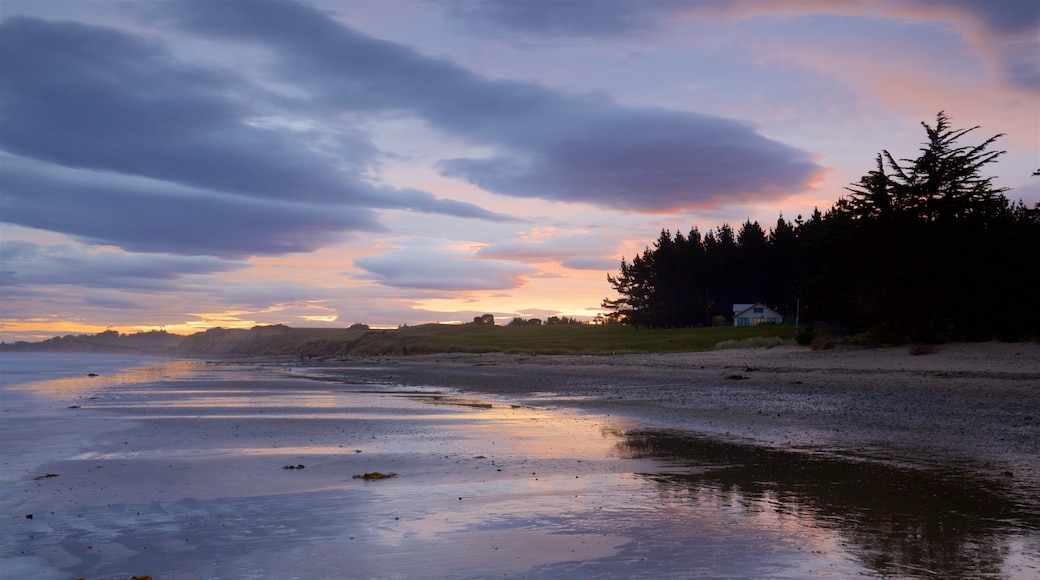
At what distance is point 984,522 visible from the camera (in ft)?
24.9

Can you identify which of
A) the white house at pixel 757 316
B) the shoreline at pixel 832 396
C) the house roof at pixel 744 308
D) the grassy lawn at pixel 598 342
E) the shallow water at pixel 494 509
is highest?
the house roof at pixel 744 308

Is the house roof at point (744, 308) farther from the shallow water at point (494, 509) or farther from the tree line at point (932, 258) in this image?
the shallow water at point (494, 509)

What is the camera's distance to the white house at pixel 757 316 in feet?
269

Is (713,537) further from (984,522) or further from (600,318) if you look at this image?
(600,318)

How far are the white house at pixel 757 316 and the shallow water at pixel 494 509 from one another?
70486 mm

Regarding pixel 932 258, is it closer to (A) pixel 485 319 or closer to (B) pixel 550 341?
(B) pixel 550 341

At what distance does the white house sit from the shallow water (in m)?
Answer: 70.5

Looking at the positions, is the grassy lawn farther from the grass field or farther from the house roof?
the house roof

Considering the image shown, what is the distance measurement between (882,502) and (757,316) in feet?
253

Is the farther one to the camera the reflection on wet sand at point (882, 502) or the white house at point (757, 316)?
the white house at point (757, 316)

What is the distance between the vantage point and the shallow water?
252 inches

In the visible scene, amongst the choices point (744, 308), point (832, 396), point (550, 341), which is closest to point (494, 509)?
point (832, 396)

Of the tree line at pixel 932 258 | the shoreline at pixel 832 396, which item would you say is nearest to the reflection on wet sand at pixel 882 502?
the shoreline at pixel 832 396

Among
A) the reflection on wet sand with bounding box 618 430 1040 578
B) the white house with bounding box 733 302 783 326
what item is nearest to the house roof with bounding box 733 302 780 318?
the white house with bounding box 733 302 783 326
